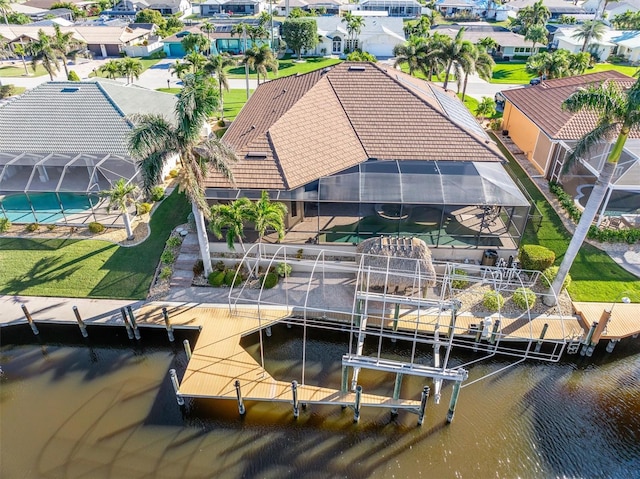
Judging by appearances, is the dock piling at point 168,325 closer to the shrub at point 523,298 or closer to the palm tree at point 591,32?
the shrub at point 523,298

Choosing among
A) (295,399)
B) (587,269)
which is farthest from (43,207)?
(587,269)

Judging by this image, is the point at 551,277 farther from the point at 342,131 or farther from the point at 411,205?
the point at 342,131

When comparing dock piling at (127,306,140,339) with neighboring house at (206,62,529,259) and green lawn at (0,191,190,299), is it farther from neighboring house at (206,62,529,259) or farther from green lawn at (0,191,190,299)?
neighboring house at (206,62,529,259)

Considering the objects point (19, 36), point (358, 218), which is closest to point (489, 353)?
point (358, 218)

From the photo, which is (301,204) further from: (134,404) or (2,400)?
(2,400)

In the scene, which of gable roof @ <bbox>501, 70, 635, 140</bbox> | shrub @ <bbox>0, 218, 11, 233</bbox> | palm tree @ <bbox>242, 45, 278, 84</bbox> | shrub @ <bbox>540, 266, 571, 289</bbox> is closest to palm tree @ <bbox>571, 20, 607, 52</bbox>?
gable roof @ <bbox>501, 70, 635, 140</bbox>

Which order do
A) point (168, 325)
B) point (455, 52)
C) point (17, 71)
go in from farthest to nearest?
point (17, 71), point (455, 52), point (168, 325)
